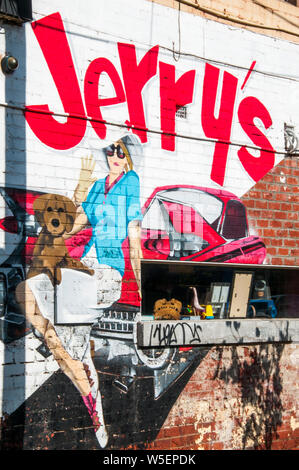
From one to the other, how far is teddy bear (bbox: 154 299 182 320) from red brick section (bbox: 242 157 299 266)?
147 centimetres

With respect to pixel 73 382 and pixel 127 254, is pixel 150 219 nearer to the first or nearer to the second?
pixel 127 254

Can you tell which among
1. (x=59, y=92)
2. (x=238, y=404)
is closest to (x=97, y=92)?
(x=59, y=92)

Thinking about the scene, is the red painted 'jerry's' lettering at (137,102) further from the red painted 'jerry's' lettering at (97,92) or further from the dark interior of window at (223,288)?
the dark interior of window at (223,288)

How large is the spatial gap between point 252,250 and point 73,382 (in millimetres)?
2959

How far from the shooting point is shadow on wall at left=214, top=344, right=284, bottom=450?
6977 mm

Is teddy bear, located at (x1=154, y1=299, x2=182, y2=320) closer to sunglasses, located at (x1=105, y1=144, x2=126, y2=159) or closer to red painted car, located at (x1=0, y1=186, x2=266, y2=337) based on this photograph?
red painted car, located at (x1=0, y1=186, x2=266, y2=337)

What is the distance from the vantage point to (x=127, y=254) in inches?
249

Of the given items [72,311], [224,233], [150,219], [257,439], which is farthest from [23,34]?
[257,439]

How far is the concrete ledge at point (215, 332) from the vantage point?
6.33 metres

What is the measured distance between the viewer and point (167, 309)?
677 centimetres

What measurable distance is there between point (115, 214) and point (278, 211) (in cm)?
252

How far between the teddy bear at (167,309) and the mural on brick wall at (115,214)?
0.03 metres

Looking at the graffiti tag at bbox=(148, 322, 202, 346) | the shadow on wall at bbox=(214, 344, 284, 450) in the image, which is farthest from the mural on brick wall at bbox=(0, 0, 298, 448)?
the shadow on wall at bbox=(214, 344, 284, 450)

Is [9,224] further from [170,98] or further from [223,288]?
[223,288]
